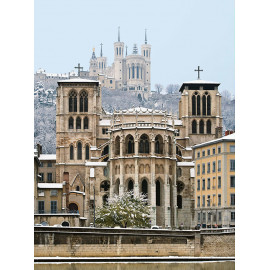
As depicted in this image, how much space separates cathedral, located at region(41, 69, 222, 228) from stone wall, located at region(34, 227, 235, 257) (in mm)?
27725

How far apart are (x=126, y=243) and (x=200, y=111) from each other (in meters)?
56.7

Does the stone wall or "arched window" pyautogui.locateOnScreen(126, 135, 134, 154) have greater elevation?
"arched window" pyautogui.locateOnScreen(126, 135, 134, 154)

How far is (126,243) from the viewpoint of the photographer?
32.8 metres

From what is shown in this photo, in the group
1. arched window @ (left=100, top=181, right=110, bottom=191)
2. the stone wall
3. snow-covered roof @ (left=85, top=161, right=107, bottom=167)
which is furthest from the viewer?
snow-covered roof @ (left=85, top=161, right=107, bottom=167)

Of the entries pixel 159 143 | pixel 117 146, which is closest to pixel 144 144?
pixel 159 143

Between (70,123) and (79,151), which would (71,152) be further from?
(70,123)

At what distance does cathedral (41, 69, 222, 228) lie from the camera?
7112 cm

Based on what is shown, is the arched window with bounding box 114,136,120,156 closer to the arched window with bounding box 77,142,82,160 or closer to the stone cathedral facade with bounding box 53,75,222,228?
the stone cathedral facade with bounding box 53,75,222,228

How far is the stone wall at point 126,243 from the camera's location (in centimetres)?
3094

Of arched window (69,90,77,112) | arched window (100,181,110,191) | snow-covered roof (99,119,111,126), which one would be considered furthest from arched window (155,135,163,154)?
arched window (69,90,77,112)

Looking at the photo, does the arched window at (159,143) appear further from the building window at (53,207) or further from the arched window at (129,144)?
the building window at (53,207)
